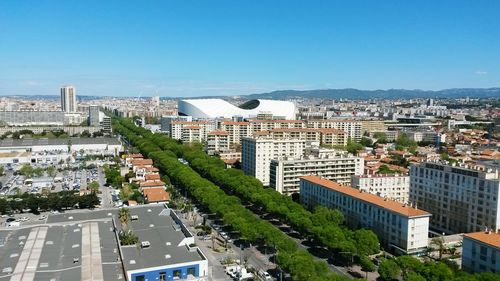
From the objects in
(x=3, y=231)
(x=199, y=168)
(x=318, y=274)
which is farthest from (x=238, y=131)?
(x=318, y=274)

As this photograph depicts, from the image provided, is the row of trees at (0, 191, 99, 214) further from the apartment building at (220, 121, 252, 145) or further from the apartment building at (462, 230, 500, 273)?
the apartment building at (220, 121, 252, 145)

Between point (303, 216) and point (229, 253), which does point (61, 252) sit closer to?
point (229, 253)

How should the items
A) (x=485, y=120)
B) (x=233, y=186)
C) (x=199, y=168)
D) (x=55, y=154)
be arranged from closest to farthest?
(x=233, y=186) → (x=199, y=168) → (x=55, y=154) → (x=485, y=120)

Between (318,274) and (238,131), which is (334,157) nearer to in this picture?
(318,274)

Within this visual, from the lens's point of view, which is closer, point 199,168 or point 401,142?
point 199,168

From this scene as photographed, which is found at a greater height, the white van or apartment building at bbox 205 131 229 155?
apartment building at bbox 205 131 229 155

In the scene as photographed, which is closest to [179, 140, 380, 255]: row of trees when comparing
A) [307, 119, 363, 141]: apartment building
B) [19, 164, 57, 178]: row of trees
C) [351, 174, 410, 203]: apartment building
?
[351, 174, 410, 203]: apartment building

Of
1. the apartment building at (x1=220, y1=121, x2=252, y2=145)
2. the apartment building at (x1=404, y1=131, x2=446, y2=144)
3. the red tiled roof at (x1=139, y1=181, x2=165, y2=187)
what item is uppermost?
the apartment building at (x1=220, y1=121, x2=252, y2=145)
